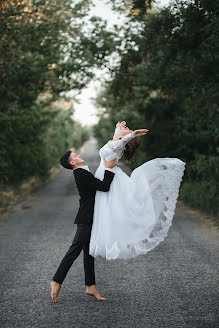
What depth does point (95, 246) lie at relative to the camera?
491cm

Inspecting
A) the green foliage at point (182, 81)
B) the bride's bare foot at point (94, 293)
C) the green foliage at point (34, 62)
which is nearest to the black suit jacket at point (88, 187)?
the bride's bare foot at point (94, 293)

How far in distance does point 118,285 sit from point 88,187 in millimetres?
1682

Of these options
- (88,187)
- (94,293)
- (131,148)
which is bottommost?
(94,293)

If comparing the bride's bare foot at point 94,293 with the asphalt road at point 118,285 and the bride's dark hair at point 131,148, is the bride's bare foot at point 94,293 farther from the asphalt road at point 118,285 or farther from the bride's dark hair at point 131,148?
the bride's dark hair at point 131,148

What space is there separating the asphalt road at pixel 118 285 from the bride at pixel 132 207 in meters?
0.69

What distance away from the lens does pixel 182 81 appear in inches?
510

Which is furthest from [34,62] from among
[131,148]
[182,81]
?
[131,148]

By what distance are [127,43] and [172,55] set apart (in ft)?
14.1

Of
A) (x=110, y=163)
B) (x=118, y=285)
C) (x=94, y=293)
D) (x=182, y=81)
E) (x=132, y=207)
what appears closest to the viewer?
(x=132, y=207)

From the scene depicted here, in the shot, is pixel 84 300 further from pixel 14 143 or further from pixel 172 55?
pixel 14 143

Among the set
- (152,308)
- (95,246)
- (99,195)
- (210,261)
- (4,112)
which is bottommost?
(210,261)

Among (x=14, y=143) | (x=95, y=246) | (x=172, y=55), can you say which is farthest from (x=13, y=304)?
(x=14, y=143)

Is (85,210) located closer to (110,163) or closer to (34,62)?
(110,163)

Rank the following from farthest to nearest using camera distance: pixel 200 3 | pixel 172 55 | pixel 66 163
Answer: pixel 172 55, pixel 200 3, pixel 66 163
